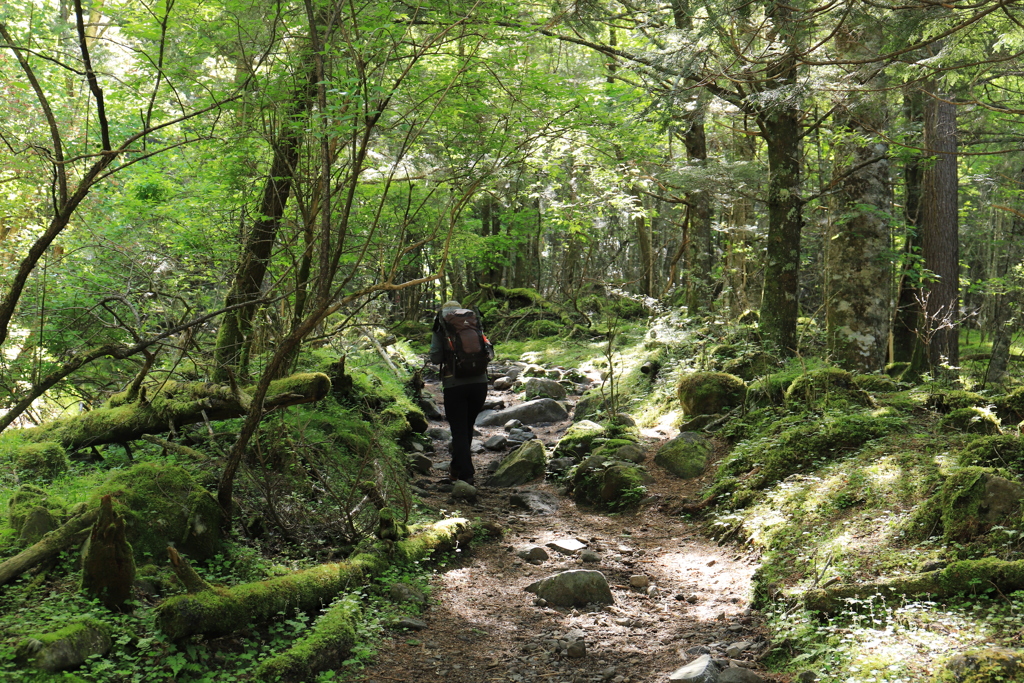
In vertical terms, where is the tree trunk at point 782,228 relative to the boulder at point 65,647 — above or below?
above

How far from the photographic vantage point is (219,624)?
363 centimetres

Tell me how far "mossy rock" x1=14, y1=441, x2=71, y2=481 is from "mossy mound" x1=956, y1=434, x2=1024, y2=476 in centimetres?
702

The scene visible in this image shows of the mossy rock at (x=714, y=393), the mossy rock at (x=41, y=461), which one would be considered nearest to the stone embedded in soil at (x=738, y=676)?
the mossy rock at (x=41, y=461)

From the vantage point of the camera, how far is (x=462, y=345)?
764 centimetres

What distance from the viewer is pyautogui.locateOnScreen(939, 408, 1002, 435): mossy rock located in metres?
5.52

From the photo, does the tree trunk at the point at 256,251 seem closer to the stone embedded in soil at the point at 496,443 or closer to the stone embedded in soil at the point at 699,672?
the stone embedded in soil at the point at 496,443

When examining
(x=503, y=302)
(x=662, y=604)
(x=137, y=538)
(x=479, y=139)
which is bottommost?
(x=662, y=604)

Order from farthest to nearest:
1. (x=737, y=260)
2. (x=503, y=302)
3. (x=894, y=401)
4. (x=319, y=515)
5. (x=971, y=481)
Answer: (x=503, y=302)
(x=737, y=260)
(x=894, y=401)
(x=319, y=515)
(x=971, y=481)

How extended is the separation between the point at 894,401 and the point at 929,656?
4.25 metres

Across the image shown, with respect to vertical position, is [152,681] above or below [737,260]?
below

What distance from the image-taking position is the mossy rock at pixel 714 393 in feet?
28.4

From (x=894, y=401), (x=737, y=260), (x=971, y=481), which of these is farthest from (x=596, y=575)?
(x=737, y=260)

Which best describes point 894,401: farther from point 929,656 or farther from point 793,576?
point 929,656

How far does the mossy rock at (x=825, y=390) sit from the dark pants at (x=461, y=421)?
367 centimetres
